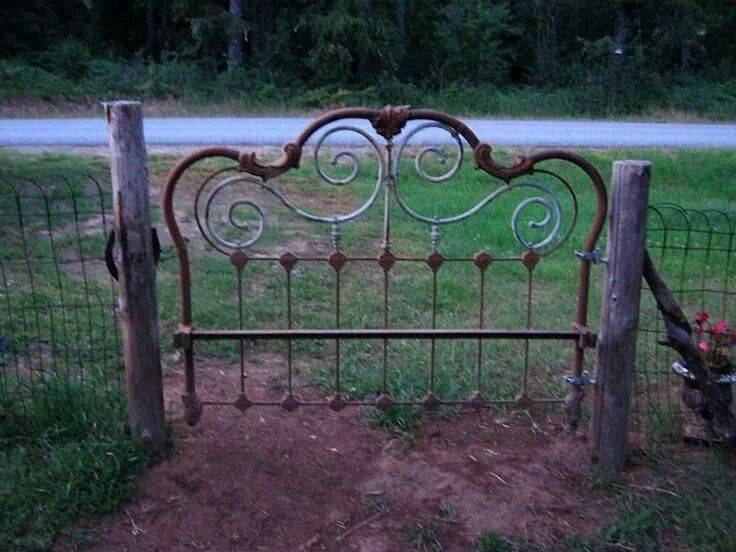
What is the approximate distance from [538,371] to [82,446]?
8.55ft

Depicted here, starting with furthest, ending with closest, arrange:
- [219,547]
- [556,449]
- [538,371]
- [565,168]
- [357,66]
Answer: [357,66] < [565,168] < [538,371] < [556,449] < [219,547]

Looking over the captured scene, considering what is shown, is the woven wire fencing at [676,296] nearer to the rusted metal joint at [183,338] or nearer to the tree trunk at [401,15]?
the rusted metal joint at [183,338]

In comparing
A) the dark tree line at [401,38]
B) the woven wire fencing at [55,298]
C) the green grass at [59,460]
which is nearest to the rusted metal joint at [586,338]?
the green grass at [59,460]

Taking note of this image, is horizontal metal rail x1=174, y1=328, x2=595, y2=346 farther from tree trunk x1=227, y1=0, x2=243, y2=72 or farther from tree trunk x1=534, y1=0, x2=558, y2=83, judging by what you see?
tree trunk x1=534, y1=0, x2=558, y2=83

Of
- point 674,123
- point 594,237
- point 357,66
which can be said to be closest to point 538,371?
point 594,237

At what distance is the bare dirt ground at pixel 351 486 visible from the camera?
3.86 metres

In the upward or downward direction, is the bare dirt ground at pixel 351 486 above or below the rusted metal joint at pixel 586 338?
below

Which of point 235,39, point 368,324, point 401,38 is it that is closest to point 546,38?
point 401,38

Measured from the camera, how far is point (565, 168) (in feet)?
37.2

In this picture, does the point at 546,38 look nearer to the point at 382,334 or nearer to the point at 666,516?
the point at 382,334

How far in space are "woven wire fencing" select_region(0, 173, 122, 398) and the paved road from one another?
3.73 meters

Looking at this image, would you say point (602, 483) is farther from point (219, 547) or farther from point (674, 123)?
point (674, 123)

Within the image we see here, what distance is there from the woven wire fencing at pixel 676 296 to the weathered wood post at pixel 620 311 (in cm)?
40

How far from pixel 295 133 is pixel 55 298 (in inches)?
322
